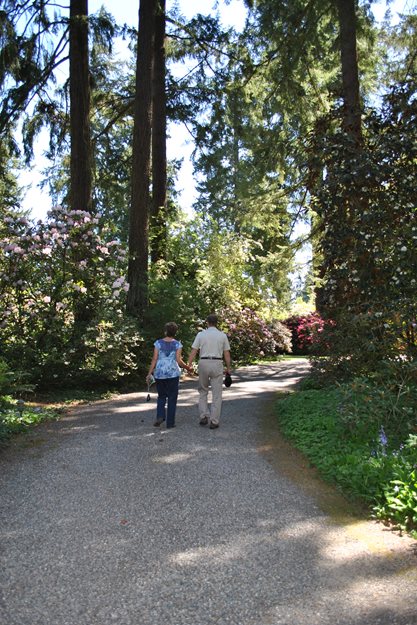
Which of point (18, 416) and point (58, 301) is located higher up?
point (58, 301)

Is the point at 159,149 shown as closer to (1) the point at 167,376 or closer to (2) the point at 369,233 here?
(2) the point at 369,233

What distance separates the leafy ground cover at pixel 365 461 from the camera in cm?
411

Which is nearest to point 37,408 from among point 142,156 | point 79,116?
point 79,116

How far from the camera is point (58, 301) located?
9.99 meters

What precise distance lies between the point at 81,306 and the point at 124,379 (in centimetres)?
183

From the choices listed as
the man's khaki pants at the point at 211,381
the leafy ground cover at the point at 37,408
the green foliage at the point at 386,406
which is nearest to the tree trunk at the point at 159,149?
the leafy ground cover at the point at 37,408

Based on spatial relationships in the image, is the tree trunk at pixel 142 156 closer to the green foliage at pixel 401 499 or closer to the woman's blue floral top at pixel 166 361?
the woman's blue floral top at pixel 166 361

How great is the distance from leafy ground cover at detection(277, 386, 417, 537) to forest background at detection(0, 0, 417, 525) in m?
0.06

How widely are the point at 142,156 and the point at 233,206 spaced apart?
3.31 m

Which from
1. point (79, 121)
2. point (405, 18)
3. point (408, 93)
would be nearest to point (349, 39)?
point (405, 18)

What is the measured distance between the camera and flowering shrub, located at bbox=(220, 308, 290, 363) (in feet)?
58.7

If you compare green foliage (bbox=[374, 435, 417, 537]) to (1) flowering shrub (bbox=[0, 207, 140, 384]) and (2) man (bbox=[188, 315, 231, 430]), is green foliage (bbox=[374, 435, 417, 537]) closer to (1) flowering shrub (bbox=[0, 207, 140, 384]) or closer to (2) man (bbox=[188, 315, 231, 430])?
(2) man (bbox=[188, 315, 231, 430])

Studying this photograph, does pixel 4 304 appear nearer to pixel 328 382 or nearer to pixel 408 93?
pixel 328 382

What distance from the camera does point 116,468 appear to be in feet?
17.7
